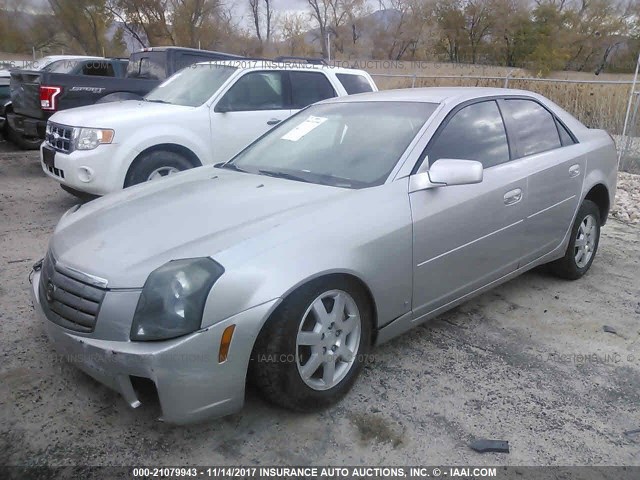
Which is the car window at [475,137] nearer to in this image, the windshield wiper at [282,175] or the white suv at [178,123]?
the windshield wiper at [282,175]

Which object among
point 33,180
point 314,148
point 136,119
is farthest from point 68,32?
point 314,148

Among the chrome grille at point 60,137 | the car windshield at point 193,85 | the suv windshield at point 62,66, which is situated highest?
the suv windshield at point 62,66

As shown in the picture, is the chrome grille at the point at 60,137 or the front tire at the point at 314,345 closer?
the front tire at the point at 314,345

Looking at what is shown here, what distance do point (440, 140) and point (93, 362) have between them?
2.20 m

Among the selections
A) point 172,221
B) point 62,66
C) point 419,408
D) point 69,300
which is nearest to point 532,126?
point 419,408

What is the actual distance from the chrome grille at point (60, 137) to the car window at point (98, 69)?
17.1 feet

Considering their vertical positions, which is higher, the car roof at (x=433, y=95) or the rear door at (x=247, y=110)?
the car roof at (x=433, y=95)

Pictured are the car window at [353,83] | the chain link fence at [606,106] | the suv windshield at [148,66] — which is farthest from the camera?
the chain link fence at [606,106]

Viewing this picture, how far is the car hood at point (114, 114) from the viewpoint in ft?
17.9

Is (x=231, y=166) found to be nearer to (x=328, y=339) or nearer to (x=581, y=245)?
(x=328, y=339)

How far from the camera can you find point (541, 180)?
3750 mm

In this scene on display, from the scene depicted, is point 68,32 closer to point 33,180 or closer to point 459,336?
point 33,180

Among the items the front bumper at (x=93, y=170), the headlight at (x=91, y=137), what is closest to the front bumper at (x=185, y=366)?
the front bumper at (x=93, y=170)

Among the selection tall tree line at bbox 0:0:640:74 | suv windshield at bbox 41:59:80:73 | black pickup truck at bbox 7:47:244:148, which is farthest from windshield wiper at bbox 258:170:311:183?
tall tree line at bbox 0:0:640:74
